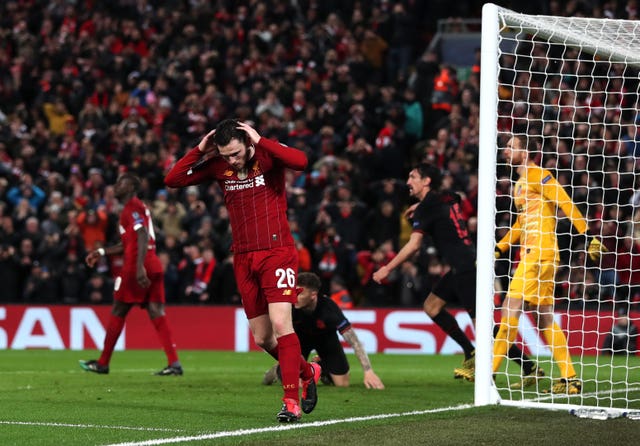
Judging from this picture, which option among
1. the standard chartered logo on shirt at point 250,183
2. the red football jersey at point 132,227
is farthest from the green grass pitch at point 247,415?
the standard chartered logo on shirt at point 250,183

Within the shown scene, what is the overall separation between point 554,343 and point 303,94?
12483 millimetres

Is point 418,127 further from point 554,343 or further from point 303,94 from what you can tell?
point 554,343

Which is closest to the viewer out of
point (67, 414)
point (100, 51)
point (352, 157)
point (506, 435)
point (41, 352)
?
point (506, 435)

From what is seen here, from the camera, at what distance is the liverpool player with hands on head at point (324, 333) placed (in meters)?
11.2

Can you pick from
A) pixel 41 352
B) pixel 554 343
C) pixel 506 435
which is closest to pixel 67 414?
pixel 506 435

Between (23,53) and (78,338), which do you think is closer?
(78,338)

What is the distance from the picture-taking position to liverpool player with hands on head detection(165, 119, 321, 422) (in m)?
8.19

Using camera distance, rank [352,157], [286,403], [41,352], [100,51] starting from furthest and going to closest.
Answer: [100,51]
[352,157]
[41,352]
[286,403]

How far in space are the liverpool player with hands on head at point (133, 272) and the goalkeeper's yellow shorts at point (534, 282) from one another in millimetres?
4008

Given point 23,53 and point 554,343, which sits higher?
point 23,53

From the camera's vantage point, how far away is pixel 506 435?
770 cm

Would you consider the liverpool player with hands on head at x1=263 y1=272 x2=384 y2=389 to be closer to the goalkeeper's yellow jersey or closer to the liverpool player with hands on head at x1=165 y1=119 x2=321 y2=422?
the goalkeeper's yellow jersey

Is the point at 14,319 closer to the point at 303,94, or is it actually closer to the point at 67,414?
the point at 303,94

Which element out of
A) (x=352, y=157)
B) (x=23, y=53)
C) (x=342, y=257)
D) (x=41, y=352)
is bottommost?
(x=41, y=352)
